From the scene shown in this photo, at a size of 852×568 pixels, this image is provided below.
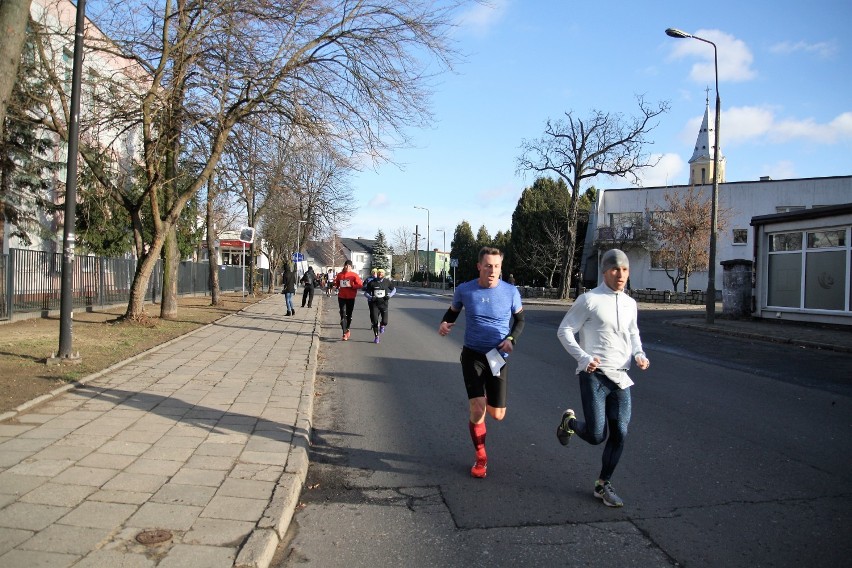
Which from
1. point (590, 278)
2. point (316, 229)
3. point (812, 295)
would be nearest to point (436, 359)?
point (812, 295)

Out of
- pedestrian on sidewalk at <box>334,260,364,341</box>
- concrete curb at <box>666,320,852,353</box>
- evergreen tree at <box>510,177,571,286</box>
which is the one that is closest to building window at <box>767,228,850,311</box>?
concrete curb at <box>666,320,852,353</box>

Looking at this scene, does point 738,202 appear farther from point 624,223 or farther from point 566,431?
point 566,431

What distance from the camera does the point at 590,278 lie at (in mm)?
56688

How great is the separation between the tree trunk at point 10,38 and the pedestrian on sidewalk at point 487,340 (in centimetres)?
532

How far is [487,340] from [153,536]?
2642mm

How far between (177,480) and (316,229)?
43.3 metres

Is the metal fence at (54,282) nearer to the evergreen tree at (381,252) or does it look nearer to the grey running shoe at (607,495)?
the grey running shoe at (607,495)

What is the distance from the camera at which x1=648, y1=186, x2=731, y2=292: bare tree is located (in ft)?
131

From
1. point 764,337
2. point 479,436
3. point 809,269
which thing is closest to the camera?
point 479,436

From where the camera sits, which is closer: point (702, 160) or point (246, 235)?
point (246, 235)

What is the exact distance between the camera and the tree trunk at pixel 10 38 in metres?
6.47

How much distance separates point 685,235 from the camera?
40.2 m

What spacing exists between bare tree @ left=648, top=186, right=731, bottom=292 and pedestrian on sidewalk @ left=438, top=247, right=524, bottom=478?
38152 mm

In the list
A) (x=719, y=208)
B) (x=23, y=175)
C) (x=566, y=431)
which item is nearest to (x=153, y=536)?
(x=566, y=431)
